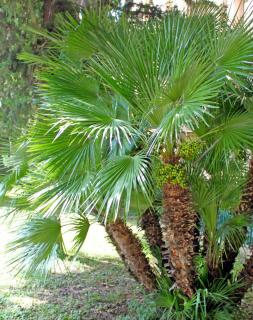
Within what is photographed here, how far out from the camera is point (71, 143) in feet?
8.50

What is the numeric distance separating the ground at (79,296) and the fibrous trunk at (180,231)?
0.52 m

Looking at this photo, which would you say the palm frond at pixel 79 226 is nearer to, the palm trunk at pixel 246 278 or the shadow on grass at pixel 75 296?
the shadow on grass at pixel 75 296

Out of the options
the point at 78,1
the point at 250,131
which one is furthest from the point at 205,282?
the point at 78,1

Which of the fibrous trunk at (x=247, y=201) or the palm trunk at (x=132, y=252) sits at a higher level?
the fibrous trunk at (x=247, y=201)

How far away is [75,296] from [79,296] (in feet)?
0.14

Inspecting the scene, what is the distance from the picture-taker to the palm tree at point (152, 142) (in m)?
2.23

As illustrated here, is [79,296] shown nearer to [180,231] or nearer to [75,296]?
[75,296]

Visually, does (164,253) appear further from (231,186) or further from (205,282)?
(231,186)

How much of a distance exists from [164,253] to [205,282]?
395mm

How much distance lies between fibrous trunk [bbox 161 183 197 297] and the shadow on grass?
1.00m

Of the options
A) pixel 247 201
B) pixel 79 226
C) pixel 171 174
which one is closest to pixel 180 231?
pixel 171 174

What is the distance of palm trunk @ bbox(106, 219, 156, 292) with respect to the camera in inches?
132

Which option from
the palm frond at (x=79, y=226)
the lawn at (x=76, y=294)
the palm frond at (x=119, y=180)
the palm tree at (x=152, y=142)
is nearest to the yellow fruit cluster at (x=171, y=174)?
the palm tree at (x=152, y=142)

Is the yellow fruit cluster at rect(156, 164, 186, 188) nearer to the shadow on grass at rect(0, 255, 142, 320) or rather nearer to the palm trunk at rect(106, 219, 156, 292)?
the palm trunk at rect(106, 219, 156, 292)
